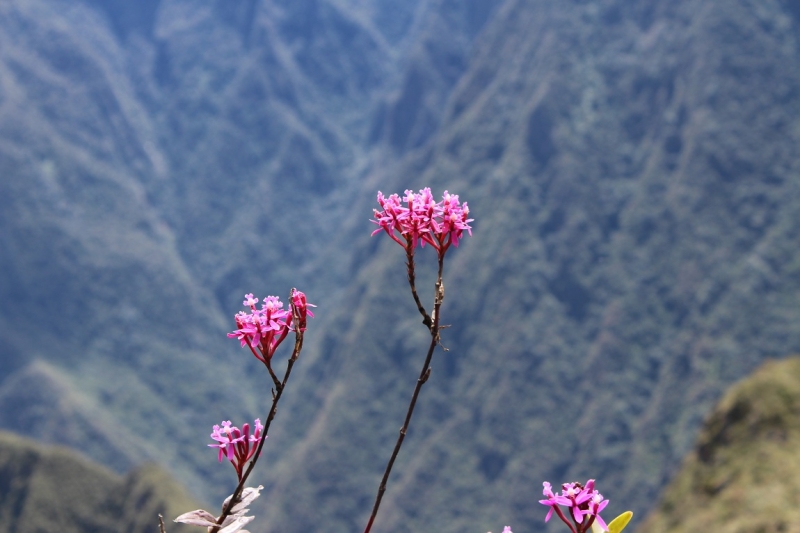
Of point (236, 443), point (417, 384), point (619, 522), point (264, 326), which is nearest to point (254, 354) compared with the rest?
point (264, 326)

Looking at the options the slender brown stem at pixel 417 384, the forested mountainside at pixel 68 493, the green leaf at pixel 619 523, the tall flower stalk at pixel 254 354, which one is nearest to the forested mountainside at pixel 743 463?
the green leaf at pixel 619 523

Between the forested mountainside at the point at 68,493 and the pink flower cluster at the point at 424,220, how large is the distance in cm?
8388

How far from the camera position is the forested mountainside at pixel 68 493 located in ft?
282

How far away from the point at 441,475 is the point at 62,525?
390 ft

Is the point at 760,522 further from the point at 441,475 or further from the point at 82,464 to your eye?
the point at 441,475

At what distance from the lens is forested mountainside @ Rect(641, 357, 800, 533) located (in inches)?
1415

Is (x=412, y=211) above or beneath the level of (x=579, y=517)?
above

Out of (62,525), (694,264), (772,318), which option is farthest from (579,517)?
(694,264)

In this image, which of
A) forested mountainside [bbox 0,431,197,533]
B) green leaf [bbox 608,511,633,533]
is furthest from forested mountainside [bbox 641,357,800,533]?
forested mountainside [bbox 0,431,197,533]

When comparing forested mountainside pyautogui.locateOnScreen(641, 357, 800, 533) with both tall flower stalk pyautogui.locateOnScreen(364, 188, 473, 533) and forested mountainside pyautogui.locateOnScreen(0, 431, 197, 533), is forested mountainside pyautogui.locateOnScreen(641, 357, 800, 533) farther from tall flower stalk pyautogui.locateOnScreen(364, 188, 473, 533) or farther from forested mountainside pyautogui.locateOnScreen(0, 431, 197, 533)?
forested mountainside pyautogui.locateOnScreen(0, 431, 197, 533)

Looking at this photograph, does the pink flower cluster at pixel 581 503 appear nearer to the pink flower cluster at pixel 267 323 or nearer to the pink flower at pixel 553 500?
the pink flower at pixel 553 500

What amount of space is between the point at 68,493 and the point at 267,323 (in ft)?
309

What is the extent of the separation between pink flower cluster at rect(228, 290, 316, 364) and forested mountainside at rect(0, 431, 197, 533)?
8377 centimetres

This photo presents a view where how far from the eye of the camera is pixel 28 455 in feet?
301
